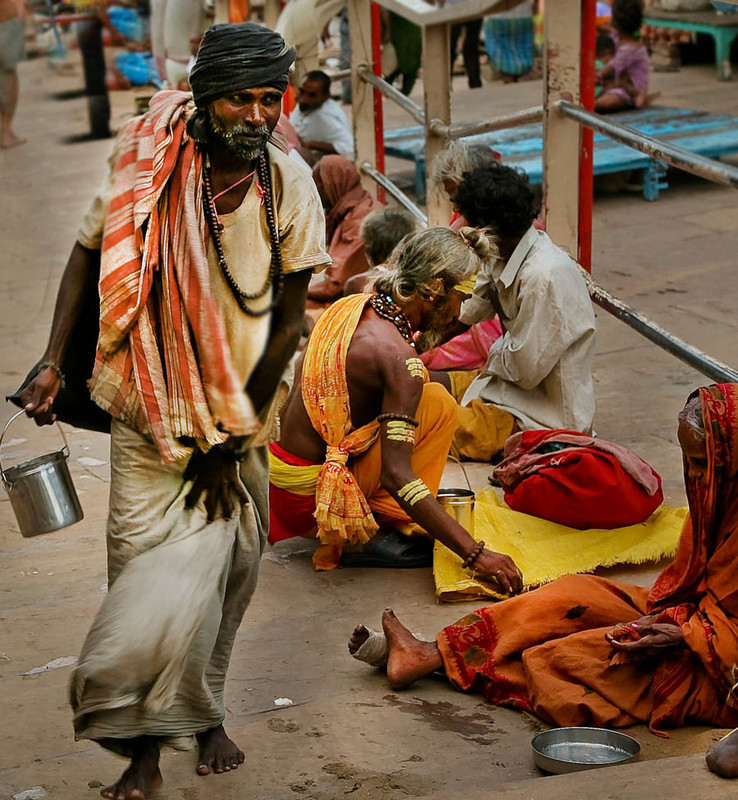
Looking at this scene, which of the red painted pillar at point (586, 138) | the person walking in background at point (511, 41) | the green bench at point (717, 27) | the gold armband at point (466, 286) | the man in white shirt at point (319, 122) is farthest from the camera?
the person walking in background at point (511, 41)

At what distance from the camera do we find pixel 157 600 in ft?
8.28

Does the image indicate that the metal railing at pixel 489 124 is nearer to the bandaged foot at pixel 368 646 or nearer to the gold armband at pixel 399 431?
the gold armband at pixel 399 431

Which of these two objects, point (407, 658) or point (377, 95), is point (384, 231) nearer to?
point (377, 95)

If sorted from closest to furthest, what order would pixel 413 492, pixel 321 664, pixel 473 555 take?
pixel 321 664, pixel 473 555, pixel 413 492

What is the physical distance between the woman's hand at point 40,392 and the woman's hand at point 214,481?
0.32 meters

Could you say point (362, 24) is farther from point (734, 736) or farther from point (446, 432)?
point (734, 736)

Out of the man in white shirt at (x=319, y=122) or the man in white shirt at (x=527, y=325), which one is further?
the man in white shirt at (x=319, y=122)

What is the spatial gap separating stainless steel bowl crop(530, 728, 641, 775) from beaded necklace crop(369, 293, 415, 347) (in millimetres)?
1389

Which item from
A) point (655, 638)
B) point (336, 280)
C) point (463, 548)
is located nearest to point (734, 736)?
point (655, 638)

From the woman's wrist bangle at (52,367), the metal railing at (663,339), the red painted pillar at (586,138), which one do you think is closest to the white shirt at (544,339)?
the metal railing at (663,339)

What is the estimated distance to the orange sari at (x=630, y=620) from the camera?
118 inches

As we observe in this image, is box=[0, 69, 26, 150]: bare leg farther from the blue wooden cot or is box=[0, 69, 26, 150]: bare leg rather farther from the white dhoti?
the blue wooden cot

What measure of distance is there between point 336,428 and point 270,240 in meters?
1.45

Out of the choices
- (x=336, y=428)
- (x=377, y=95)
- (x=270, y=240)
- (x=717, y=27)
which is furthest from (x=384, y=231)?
(x=717, y=27)
